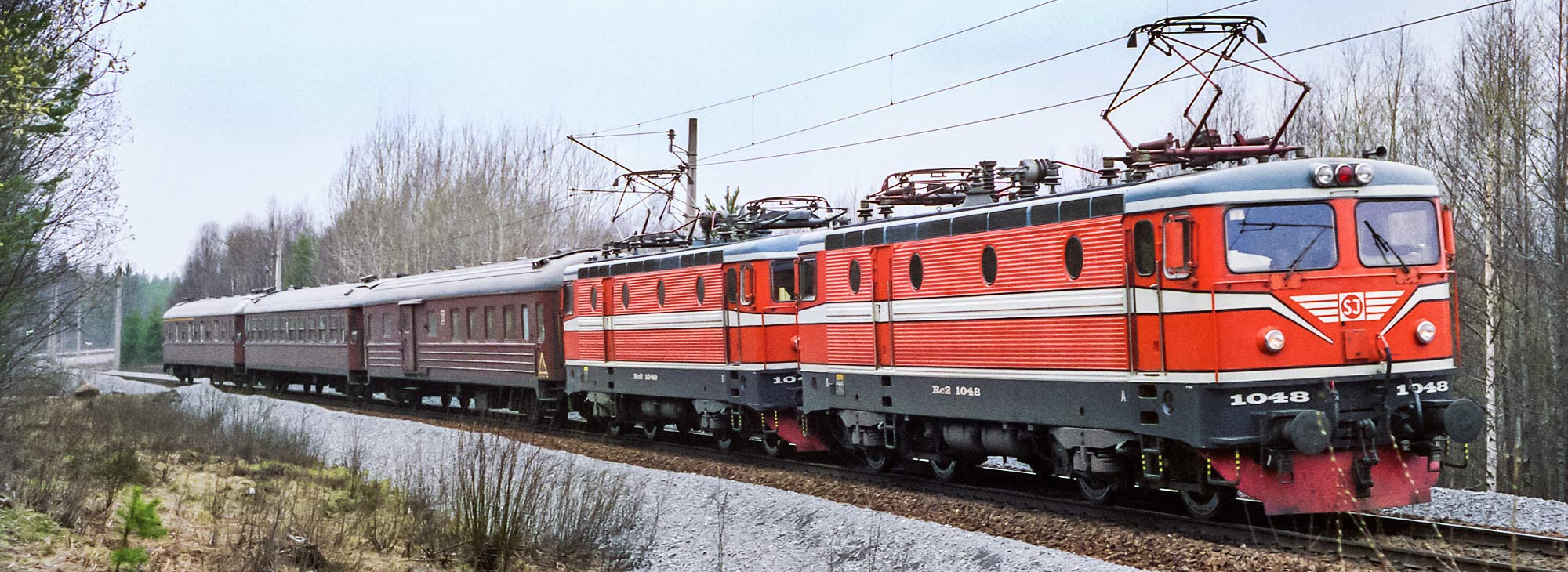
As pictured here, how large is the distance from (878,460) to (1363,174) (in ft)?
23.9

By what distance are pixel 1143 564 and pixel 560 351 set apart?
52.3 feet

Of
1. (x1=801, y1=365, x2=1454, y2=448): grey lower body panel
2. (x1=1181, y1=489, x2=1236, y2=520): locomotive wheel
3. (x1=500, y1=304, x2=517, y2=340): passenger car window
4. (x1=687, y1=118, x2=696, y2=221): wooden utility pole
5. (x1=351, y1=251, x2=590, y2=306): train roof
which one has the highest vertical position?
(x1=687, y1=118, x2=696, y2=221): wooden utility pole

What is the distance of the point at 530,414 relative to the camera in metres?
26.3

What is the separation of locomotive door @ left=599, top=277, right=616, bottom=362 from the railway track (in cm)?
571

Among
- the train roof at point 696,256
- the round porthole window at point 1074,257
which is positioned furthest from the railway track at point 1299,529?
the train roof at point 696,256

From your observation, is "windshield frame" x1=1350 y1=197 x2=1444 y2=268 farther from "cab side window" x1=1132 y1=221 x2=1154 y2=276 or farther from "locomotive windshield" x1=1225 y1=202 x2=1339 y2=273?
"cab side window" x1=1132 y1=221 x2=1154 y2=276

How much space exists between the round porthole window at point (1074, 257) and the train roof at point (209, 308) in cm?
3826

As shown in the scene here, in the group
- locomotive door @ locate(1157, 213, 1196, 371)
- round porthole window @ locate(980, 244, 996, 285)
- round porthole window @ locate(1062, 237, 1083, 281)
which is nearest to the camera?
locomotive door @ locate(1157, 213, 1196, 371)

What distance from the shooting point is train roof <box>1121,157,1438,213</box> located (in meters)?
11.2

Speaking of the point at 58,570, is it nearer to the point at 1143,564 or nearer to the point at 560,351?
the point at 1143,564

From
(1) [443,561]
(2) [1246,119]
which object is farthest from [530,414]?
(2) [1246,119]

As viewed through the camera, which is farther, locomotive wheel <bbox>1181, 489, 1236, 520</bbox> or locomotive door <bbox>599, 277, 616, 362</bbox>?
locomotive door <bbox>599, 277, 616, 362</bbox>

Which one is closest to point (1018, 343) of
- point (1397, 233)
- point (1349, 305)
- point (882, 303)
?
point (882, 303)

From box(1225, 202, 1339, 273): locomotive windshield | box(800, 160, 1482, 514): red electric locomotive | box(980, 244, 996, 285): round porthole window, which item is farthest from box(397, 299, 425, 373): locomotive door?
box(1225, 202, 1339, 273): locomotive windshield
